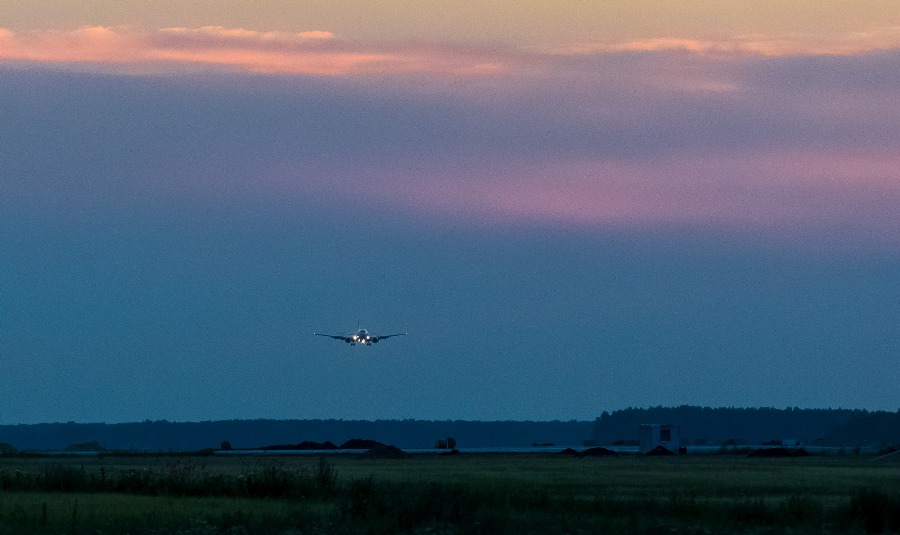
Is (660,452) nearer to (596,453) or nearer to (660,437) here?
(596,453)

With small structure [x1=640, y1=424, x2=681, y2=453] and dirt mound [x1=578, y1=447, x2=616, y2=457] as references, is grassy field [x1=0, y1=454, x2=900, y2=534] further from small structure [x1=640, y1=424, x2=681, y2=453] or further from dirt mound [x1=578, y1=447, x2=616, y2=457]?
small structure [x1=640, y1=424, x2=681, y2=453]

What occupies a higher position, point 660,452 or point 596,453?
point 660,452

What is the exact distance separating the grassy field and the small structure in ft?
177

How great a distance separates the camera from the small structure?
4791 inches

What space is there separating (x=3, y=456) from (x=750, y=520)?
259ft

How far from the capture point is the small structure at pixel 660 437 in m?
122

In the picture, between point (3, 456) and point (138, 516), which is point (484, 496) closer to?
point (138, 516)

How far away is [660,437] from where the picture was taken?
122562 mm

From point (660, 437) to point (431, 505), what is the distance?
85.4 meters

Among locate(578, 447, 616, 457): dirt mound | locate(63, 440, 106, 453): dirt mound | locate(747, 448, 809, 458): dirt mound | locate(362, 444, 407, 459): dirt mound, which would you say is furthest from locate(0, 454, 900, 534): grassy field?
locate(63, 440, 106, 453): dirt mound

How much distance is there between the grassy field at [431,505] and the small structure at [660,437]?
177ft

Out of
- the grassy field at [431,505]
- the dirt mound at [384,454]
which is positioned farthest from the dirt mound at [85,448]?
the grassy field at [431,505]

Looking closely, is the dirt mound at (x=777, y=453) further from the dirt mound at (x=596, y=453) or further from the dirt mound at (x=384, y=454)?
the dirt mound at (x=384, y=454)

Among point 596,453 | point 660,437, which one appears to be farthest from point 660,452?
point 660,437
